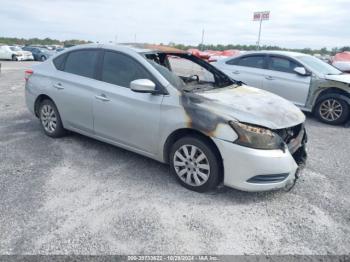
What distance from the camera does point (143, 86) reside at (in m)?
3.38

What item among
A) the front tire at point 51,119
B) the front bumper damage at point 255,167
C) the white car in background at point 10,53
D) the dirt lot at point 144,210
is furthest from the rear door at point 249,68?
the white car in background at point 10,53

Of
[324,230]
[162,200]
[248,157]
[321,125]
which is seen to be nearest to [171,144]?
[162,200]

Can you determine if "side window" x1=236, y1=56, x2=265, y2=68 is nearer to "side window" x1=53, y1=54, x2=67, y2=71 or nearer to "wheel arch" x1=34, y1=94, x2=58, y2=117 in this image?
"side window" x1=53, y1=54, x2=67, y2=71

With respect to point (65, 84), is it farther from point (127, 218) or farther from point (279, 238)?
point (279, 238)

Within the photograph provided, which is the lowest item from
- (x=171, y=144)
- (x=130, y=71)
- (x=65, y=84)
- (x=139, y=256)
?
(x=139, y=256)

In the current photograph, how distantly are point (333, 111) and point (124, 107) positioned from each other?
16.8 ft

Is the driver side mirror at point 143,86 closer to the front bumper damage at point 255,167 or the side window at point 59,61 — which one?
the front bumper damage at point 255,167

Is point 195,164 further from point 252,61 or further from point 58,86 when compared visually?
point 252,61

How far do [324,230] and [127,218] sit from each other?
191 centimetres

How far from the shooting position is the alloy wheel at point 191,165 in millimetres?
3273

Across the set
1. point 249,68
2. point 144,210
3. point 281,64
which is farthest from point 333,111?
point 144,210

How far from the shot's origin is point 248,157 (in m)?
2.98

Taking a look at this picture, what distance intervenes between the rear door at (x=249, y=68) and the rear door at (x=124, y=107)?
439cm

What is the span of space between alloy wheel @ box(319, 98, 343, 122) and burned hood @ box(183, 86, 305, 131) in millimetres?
3520
